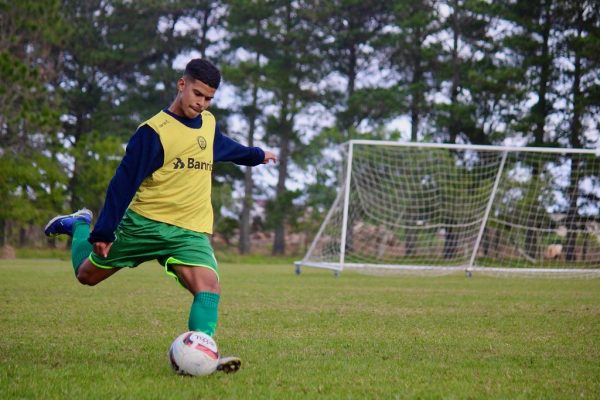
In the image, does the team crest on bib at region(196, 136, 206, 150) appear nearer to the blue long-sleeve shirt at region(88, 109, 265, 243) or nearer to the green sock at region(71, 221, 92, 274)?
the blue long-sleeve shirt at region(88, 109, 265, 243)

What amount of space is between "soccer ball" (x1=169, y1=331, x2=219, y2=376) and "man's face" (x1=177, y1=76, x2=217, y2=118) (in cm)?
135

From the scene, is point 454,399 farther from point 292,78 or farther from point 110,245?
point 292,78

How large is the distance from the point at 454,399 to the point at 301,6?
32625 millimetres

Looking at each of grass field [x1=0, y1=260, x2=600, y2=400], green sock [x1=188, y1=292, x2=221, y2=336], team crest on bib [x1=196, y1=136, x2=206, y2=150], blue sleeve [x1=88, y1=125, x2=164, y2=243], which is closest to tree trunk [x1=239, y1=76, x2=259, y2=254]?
grass field [x1=0, y1=260, x2=600, y2=400]

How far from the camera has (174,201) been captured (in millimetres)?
5195

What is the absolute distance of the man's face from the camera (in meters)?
5.14

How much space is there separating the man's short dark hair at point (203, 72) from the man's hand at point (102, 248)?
3.54 ft

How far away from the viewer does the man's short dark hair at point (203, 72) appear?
16.7 ft

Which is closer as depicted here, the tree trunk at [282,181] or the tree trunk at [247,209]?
the tree trunk at [282,181]

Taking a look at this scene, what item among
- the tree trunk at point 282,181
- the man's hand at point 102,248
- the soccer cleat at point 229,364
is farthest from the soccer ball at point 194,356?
the tree trunk at point 282,181

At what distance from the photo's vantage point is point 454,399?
13.2 feet

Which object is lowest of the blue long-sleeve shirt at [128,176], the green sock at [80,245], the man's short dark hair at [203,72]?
the green sock at [80,245]

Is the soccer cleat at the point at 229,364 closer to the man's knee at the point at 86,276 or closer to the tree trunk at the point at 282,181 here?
the man's knee at the point at 86,276

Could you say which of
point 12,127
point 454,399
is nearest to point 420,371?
point 454,399
